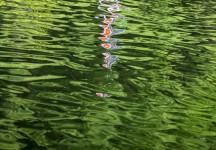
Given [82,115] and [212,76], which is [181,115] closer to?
→ [82,115]

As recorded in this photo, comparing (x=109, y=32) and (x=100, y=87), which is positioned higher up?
(x=109, y=32)

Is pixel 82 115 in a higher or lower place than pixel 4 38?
lower

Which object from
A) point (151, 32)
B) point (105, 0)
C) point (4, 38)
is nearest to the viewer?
point (4, 38)

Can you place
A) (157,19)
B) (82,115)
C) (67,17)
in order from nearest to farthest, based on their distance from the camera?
(82,115), (67,17), (157,19)

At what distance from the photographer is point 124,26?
41.7 ft

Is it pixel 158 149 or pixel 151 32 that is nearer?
pixel 158 149

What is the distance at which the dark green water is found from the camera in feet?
17.4

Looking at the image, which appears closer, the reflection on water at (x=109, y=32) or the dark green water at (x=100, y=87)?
the dark green water at (x=100, y=87)

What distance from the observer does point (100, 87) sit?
281 inches

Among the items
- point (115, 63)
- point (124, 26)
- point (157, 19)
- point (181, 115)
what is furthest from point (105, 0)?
point (181, 115)

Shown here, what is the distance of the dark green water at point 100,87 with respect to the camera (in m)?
5.29

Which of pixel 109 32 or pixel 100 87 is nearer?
pixel 100 87

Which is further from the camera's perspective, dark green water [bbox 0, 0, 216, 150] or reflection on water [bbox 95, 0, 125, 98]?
reflection on water [bbox 95, 0, 125, 98]

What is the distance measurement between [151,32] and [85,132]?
730 cm
